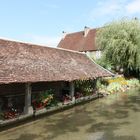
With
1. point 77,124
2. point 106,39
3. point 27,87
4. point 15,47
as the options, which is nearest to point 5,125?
point 27,87

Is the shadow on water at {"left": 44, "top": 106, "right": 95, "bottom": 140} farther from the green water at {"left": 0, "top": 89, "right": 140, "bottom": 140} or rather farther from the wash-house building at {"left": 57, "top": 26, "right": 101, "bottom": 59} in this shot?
the wash-house building at {"left": 57, "top": 26, "right": 101, "bottom": 59}

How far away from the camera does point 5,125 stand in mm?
14055

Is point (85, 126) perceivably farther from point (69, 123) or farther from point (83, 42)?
point (83, 42)

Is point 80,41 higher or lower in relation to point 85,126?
higher

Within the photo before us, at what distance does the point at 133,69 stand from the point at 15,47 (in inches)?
959

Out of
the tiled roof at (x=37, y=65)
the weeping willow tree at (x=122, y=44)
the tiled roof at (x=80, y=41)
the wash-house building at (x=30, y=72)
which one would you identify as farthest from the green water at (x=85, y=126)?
the tiled roof at (x=80, y=41)

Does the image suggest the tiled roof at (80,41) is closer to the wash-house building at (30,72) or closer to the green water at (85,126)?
the wash-house building at (30,72)

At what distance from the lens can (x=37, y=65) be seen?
17.5 metres

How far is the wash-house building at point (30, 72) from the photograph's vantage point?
1508 cm

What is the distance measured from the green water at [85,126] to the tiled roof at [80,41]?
29.8 meters

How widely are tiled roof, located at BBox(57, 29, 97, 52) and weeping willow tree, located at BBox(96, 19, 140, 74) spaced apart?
10.3 metres

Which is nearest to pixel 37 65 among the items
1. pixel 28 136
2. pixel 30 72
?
pixel 30 72

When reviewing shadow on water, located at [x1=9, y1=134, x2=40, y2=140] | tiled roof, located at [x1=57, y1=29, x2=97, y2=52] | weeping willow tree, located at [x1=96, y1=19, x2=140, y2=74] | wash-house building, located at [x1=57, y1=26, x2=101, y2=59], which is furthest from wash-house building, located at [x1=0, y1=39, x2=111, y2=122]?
tiled roof, located at [x1=57, y1=29, x2=97, y2=52]

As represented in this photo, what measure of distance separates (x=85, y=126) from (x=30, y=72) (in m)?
4.68
